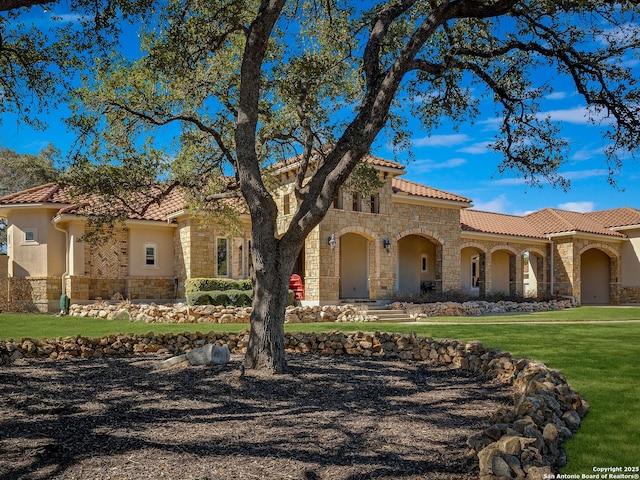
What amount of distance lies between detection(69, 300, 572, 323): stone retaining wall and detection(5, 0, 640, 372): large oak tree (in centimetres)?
468

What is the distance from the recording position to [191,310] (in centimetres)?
1455

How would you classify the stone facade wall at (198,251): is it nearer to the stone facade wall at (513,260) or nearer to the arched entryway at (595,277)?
the stone facade wall at (513,260)

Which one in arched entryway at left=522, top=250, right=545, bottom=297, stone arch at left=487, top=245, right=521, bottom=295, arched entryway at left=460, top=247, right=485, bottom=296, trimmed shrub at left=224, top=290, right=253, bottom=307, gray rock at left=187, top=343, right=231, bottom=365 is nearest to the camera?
gray rock at left=187, top=343, right=231, bottom=365

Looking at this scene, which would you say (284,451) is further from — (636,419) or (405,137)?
(405,137)

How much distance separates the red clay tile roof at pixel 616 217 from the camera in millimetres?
28973

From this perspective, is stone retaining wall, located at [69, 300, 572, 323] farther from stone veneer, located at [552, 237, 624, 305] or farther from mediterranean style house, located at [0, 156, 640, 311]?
stone veneer, located at [552, 237, 624, 305]

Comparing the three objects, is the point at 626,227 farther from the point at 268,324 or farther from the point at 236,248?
the point at 268,324

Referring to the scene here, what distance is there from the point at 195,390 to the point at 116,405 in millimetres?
969

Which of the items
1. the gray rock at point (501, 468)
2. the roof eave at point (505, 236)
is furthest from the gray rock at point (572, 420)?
the roof eave at point (505, 236)

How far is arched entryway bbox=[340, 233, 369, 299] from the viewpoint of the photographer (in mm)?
22688

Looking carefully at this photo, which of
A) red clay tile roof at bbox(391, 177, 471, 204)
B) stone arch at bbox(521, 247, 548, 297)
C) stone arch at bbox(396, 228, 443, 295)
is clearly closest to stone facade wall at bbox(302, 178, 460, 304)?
red clay tile roof at bbox(391, 177, 471, 204)

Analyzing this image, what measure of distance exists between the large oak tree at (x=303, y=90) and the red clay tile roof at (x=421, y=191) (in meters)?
11.5

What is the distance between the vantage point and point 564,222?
2834cm

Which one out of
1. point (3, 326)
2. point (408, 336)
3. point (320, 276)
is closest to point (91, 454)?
point (408, 336)
